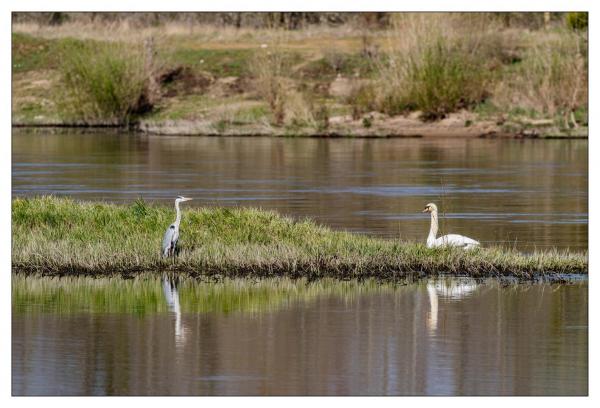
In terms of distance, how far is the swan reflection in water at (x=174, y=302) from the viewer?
13645 millimetres

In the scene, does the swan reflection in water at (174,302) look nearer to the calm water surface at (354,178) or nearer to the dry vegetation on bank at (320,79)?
the calm water surface at (354,178)

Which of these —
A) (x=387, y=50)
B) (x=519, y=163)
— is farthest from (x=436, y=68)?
(x=519, y=163)

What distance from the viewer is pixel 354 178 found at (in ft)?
107

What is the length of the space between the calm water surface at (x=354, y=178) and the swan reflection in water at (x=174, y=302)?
561 centimetres

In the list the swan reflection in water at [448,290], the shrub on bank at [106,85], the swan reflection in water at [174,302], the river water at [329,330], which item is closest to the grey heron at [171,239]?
the swan reflection in water at [174,302]

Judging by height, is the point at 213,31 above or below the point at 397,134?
above

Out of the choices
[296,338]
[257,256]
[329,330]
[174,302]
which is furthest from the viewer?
[257,256]

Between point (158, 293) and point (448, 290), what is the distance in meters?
3.37

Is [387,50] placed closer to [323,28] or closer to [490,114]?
[490,114]

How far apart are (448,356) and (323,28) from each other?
54.7 metres

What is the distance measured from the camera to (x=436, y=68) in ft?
163

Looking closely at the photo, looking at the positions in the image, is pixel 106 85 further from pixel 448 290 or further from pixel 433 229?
pixel 448 290

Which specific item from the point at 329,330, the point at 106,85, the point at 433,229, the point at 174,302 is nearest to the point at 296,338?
the point at 329,330

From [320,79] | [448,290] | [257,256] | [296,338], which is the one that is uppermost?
[320,79]
